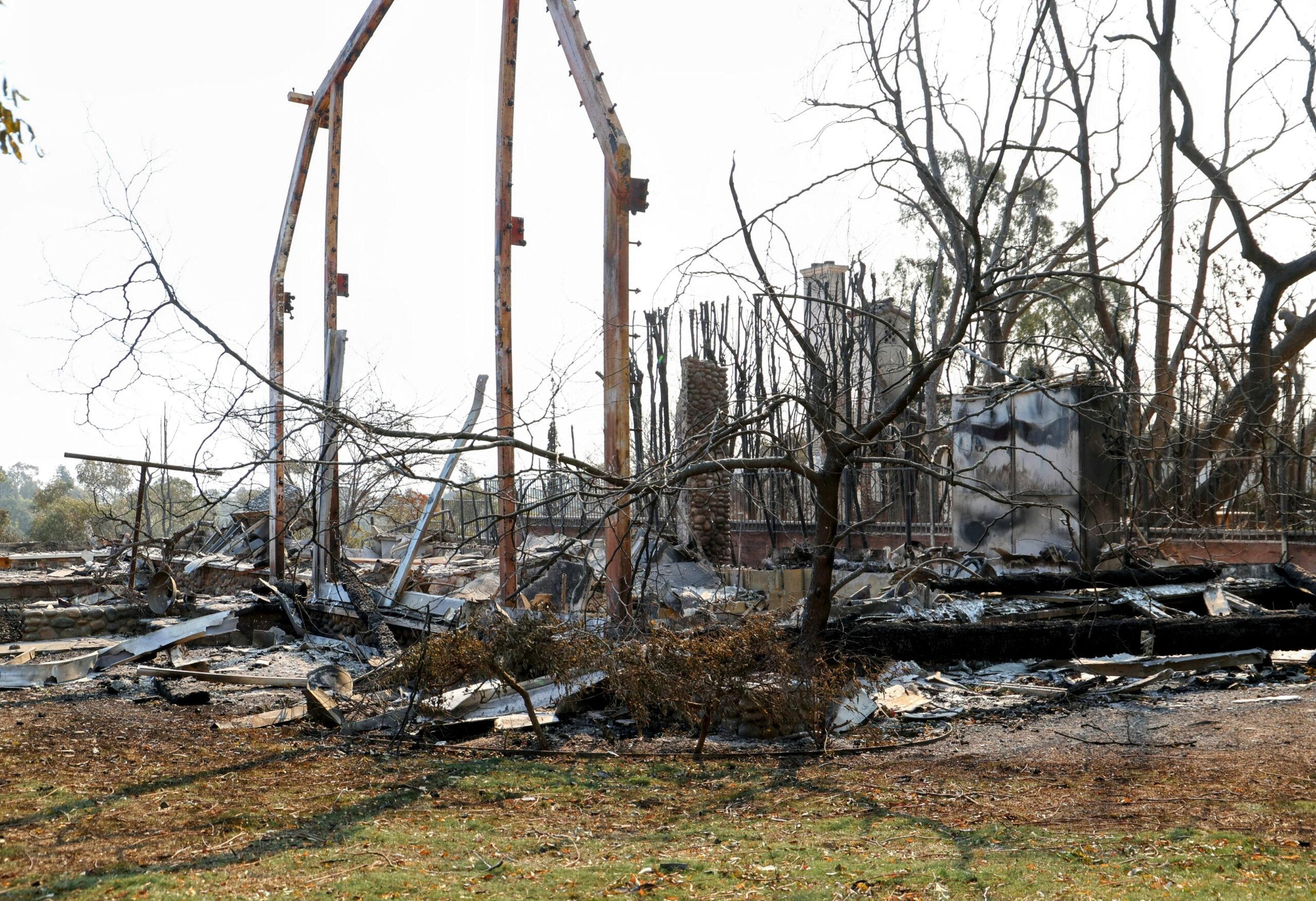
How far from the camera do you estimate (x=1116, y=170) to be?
21141 mm

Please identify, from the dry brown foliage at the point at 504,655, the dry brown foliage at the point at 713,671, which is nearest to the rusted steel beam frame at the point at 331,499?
the dry brown foliage at the point at 504,655

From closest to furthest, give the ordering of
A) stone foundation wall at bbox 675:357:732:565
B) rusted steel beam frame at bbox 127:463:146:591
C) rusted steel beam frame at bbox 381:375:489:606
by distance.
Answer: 1. rusted steel beam frame at bbox 127:463:146:591
2. rusted steel beam frame at bbox 381:375:489:606
3. stone foundation wall at bbox 675:357:732:565

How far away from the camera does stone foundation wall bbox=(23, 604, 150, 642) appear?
41.1ft

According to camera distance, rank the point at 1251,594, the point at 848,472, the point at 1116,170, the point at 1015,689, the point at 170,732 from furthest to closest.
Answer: the point at 1116,170, the point at 848,472, the point at 1251,594, the point at 1015,689, the point at 170,732

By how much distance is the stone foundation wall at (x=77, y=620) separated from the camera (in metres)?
12.5

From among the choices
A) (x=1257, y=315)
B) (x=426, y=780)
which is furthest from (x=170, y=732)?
(x=1257, y=315)

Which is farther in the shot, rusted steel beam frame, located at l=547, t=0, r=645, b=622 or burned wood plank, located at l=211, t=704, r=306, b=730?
rusted steel beam frame, located at l=547, t=0, r=645, b=622

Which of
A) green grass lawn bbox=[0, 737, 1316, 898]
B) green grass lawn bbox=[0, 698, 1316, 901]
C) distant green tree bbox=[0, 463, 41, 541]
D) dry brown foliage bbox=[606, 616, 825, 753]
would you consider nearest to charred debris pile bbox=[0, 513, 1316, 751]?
dry brown foliage bbox=[606, 616, 825, 753]

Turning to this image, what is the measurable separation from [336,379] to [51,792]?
897cm

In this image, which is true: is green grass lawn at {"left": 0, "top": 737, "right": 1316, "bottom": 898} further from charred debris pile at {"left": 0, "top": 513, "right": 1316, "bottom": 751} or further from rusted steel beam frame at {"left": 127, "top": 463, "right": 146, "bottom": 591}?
rusted steel beam frame at {"left": 127, "top": 463, "right": 146, "bottom": 591}

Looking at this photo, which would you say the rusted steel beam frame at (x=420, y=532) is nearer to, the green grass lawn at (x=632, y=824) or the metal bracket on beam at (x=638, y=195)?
the metal bracket on beam at (x=638, y=195)

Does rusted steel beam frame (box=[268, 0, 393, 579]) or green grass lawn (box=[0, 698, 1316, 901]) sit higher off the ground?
rusted steel beam frame (box=[268, 0, 393, 579])

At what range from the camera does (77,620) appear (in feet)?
42.0

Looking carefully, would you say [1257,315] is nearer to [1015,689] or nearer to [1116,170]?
[1116,170]
